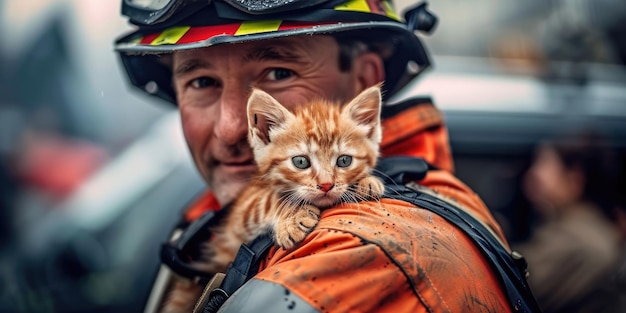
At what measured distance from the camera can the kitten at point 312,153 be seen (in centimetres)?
199

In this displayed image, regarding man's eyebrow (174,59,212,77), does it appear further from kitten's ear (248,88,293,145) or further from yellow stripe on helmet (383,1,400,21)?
yellow stripe on helmet (383,1,400,21)

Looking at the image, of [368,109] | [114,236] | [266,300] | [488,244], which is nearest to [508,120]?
[114,236]

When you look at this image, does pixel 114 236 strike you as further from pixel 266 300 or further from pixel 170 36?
pixel 266 300

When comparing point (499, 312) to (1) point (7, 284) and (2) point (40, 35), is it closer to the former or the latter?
(1) point (7, 284)

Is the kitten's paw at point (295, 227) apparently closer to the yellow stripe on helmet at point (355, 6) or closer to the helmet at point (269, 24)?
the helmet at point (269, 24)

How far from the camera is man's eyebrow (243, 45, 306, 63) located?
215 cm

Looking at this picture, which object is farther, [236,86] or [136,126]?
[136,126]

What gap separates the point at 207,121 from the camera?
2.33 metres

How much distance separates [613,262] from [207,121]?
234cm

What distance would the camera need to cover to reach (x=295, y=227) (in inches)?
72.8

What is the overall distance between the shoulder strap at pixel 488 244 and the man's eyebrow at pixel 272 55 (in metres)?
0.47

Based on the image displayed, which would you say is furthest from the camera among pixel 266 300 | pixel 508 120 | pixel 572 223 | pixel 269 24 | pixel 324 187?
pixel 508 120

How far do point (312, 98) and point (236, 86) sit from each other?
0.78 feet

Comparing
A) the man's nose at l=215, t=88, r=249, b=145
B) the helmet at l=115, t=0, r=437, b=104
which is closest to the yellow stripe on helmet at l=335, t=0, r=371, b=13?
the helmet at l=115, t=0, r=437, b=104
